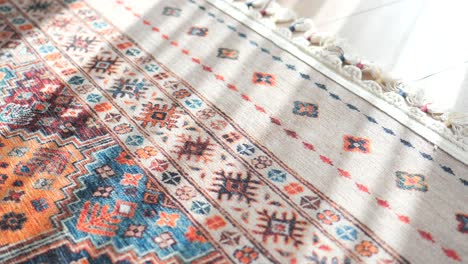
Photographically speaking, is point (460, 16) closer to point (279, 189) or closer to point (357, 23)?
point (357, 23)

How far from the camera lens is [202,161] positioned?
74.5 inches

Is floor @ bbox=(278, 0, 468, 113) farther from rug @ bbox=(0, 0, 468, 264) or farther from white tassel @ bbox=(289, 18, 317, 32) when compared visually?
rug @ bbox=(0, 0, 468, 264)

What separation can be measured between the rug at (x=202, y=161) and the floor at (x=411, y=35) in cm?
35

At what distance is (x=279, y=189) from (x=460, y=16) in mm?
1685

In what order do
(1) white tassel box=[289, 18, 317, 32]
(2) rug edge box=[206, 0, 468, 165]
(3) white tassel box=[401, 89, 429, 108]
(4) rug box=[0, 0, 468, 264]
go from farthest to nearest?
(1) white tassel box=[289, 18, 317, 32], (3) white tassel box=[401, 89, 429, 108], (2) rug edge box=[206, 0, 468, 165], (4) rug box=[0, 0, 468, 264]

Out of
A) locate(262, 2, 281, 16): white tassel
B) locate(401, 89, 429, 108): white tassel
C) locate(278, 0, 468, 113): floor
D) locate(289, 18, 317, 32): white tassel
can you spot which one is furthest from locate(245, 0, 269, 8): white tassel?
locate(401, 89, 429, 108): white tassel

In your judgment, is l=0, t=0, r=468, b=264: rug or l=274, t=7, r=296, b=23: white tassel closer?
l=0, t=0, r=468, b=264: rug

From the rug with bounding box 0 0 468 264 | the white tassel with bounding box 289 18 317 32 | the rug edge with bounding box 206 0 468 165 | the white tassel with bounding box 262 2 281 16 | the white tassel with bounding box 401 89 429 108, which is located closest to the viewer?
the rug with bounding box 0 0 468 264

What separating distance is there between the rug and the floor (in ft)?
1.14

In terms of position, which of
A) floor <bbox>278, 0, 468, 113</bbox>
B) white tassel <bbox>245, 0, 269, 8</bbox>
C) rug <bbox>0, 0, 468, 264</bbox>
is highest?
white tassel <bbox>245, 0, 269, 8</bbox>

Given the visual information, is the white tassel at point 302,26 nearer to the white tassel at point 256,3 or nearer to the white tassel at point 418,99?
the white tassel at point 256,3

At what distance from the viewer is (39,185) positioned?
5.84ft

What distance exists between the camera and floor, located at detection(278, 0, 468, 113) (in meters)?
2.38

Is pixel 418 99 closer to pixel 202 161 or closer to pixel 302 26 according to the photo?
pixel 302 26
